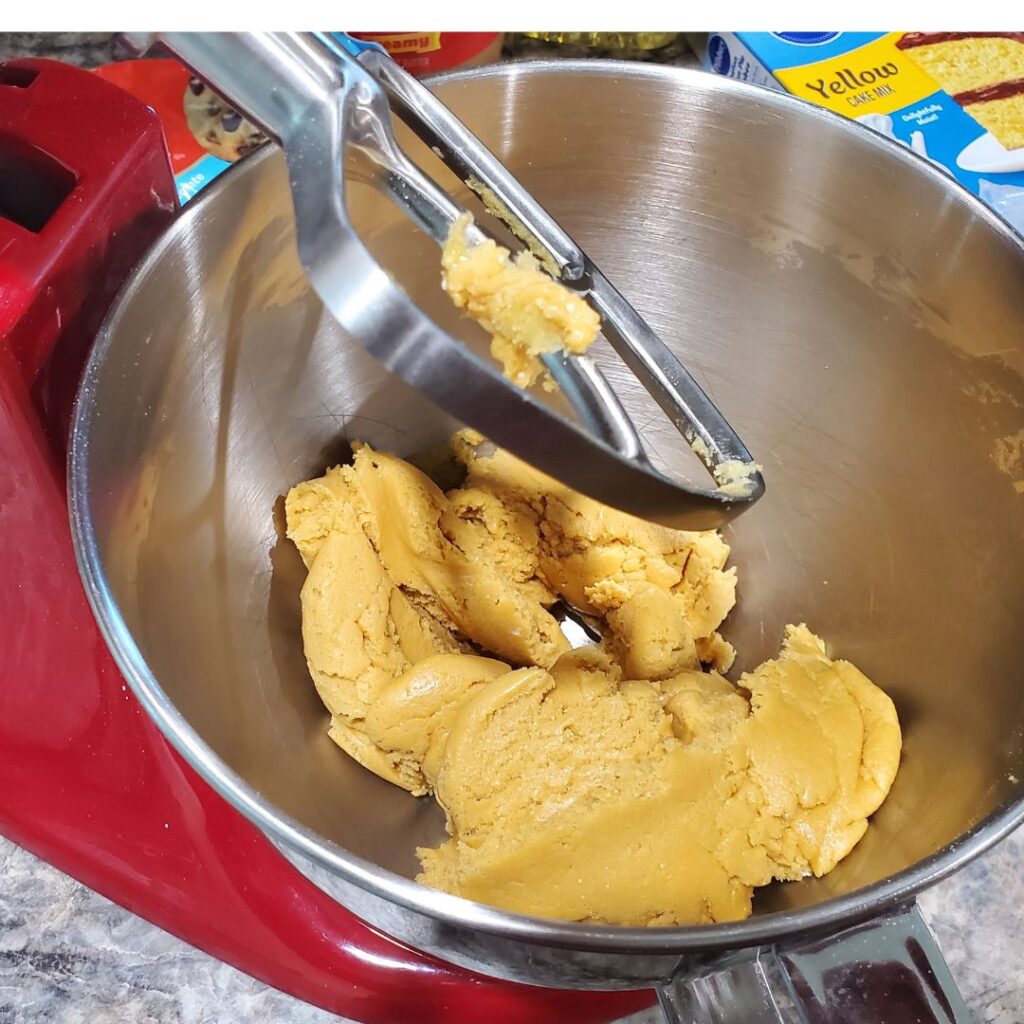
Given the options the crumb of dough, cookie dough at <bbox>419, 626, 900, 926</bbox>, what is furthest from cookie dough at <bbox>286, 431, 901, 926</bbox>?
the crumb of dough

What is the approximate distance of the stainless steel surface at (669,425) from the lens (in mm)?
610

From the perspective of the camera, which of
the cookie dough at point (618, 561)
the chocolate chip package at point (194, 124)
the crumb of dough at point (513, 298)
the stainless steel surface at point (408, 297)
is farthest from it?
the chocolate chip package at point (194, 124)

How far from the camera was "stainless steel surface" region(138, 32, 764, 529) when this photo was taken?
425 millimetres

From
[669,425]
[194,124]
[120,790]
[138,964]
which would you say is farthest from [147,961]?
[194,124]

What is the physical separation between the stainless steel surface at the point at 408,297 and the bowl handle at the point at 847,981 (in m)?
0.23

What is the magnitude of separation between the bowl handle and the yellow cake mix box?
0.74m

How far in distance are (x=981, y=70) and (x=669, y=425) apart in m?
0.53

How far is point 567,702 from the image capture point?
0.71m

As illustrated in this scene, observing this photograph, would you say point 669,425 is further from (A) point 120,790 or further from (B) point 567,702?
(A) point 120,790

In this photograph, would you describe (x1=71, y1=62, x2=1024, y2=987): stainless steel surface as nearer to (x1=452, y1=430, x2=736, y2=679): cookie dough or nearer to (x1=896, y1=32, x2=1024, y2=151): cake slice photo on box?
(x1=452, y1=430, x2=736, y2=679): cookie dough

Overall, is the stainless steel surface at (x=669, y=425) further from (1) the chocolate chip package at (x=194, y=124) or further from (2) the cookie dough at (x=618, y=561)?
(1) the chocolate chip package at (x=194, y=124)

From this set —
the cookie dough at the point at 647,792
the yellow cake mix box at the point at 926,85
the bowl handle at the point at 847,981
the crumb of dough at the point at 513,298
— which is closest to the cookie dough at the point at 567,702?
the cookie dough at the point at 647,792

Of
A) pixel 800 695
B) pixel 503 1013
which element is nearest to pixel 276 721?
pixel 503 1013

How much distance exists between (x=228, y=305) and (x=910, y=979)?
1.90 feet
